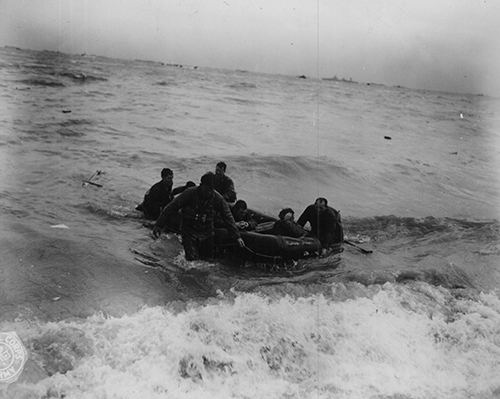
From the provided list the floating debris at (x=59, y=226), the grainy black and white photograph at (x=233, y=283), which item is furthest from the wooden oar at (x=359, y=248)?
the floating debris at (x=59, y=226)

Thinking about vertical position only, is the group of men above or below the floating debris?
above

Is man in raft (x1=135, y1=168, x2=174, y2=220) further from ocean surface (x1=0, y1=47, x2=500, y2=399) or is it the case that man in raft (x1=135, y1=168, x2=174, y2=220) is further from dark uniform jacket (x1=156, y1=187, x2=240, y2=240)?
dark uniform jacket (x1=156, y1=187, x2=240, y2=240)

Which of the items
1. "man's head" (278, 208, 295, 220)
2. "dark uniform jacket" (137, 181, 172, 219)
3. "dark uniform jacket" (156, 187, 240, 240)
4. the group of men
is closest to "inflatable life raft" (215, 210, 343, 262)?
the group of men

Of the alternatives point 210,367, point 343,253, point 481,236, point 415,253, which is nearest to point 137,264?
point 210,367

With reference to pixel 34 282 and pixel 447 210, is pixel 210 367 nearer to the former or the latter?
pixel 34 282

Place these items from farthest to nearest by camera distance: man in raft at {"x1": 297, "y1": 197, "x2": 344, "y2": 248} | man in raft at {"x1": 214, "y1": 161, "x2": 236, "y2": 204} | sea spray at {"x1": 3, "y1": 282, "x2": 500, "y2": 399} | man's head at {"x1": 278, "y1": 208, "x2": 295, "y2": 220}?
man in raft at {"x1": 214, "y1": 161, "x2": 236, "y2": 204}, man in raft at {"x1": 297, "y1": 197, "x2": 344, "y2": 248}, man's head at {"x1": 278, "y1": 208, "x2": 295, "y2": 220}, sea spray at {"x1": 3, "y1": 282, "x2": 500, "y2": 399}

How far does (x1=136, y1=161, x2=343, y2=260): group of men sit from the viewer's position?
883cm

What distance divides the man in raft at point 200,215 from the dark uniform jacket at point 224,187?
8.74 feet

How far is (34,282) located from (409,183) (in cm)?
1654

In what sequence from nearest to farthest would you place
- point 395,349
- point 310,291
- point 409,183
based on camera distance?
point 395,349 → point 310,291 → point 409,183

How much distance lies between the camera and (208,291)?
8.44m

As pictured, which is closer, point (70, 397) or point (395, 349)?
point (70, 397)

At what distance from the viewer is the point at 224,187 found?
38.8 feet

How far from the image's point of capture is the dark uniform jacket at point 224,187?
38.5 ft
